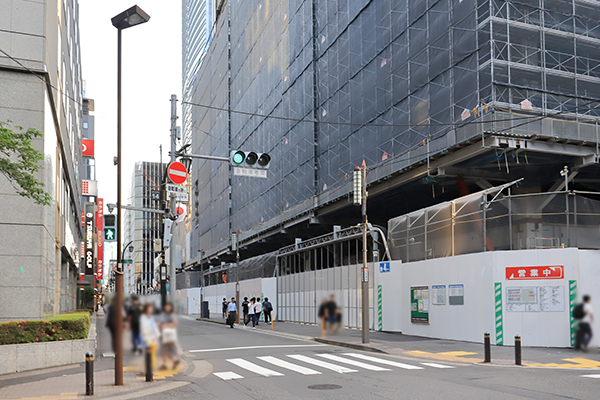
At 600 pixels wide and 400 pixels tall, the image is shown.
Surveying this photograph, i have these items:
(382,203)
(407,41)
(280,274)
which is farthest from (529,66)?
(280,274)

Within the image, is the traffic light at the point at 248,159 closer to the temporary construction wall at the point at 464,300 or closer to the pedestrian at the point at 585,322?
the temporary construction wall at the point at 464,300

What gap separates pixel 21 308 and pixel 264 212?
46.7m

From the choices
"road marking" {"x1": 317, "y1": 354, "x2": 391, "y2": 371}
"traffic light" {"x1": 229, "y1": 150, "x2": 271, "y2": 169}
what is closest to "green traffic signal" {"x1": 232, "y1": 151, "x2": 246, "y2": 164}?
"traffic light" {"x1": 229, "y1": 150, "x2": 271, "y2": 169}

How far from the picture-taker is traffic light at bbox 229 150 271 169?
53.2ft

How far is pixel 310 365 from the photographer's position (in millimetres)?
19906

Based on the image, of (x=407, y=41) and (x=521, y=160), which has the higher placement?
(x=407, y=41)

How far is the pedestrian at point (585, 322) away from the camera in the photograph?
2.13 m

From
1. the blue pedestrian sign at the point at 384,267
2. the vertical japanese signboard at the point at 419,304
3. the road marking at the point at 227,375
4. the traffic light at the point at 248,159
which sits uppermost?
the traffic light at the point at 248,159

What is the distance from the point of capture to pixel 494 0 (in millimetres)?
31031

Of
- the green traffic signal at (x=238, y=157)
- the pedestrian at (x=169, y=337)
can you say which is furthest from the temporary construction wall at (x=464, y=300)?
the pedestrian at (x=169, y=337)

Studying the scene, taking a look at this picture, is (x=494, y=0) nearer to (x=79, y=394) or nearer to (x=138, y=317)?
(x=79, y=394)

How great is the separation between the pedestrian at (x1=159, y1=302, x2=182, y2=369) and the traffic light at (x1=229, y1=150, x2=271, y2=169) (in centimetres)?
1347

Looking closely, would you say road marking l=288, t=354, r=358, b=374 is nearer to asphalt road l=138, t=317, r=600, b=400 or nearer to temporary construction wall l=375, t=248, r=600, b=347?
asphalt road l=138, t=317, r=600, b=400

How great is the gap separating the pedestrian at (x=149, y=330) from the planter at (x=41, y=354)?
63.1 feet
